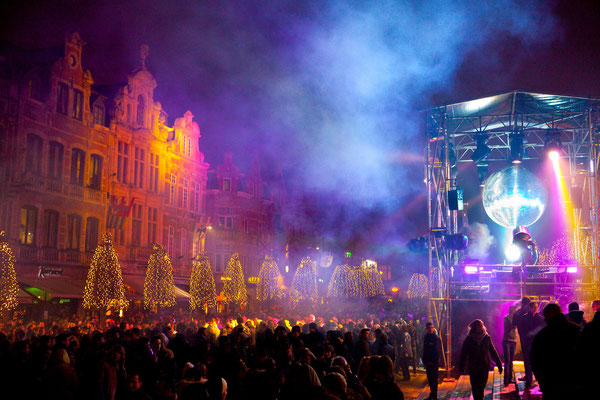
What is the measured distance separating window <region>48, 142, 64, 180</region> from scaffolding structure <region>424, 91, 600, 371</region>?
18691 mm

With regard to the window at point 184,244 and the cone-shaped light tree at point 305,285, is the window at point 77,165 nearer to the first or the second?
the window at point 184,244

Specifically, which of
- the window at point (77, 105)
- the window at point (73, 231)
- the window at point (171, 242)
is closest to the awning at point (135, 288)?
the window at point (73, 231)

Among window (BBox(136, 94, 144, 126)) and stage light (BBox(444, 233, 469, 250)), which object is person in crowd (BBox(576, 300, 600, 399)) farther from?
window (BBox(136, 94, 144, 126))

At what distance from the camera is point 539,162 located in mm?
25938

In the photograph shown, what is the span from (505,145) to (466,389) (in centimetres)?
1317

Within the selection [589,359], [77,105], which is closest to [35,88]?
[77,105]

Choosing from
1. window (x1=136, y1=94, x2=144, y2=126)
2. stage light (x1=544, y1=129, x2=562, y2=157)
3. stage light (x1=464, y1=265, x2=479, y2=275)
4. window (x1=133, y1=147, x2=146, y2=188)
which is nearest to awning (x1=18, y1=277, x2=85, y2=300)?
window (x1=133, y1=147, x2=146, y2=188)

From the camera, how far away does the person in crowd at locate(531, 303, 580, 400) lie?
6211 millimetres

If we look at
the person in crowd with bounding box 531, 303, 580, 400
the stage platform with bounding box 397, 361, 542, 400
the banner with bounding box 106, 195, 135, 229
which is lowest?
the stage platform with bounding box 397, 361, 542, 400

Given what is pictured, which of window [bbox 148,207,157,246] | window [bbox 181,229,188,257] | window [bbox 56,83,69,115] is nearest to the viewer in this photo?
window [bbox 56,83,69,115]

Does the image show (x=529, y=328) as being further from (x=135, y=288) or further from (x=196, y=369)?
(x=135, y=288)

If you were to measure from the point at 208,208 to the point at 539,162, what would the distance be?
105ft

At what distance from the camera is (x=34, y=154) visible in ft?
89.7

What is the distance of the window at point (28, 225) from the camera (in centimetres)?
2652
